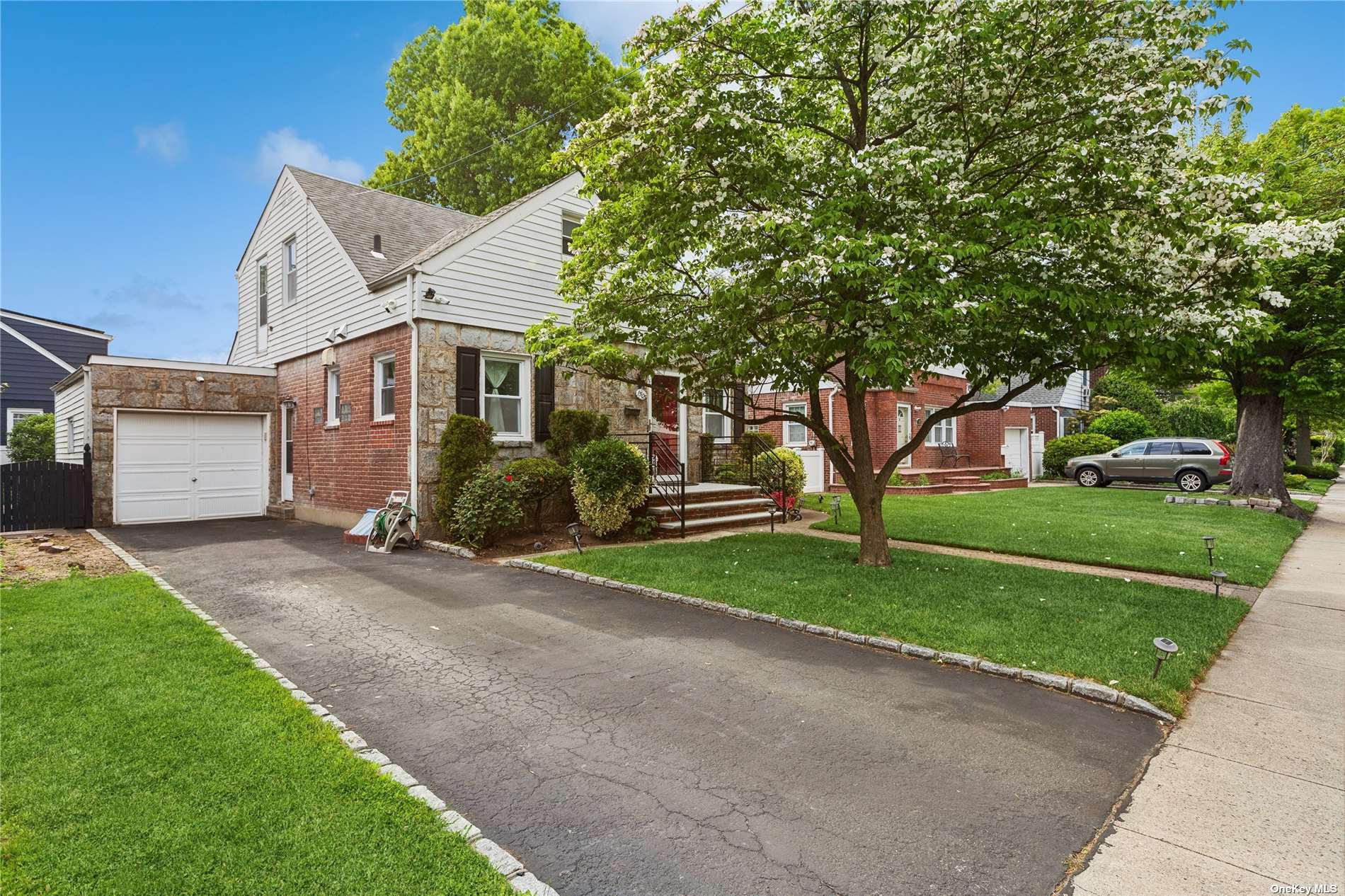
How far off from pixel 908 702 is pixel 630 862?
2414 millimetres

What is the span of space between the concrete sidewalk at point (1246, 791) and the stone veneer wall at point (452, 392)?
8.04 meters

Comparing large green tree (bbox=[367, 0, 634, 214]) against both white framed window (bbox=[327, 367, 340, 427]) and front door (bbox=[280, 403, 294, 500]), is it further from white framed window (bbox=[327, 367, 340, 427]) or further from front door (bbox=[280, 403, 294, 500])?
white framed window (bbox=[327, 367, 340, 427])

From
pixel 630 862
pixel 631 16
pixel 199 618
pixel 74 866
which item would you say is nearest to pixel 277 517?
pixel 199 618

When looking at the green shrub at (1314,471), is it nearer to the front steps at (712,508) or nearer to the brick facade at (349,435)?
the front steps at (712,508)

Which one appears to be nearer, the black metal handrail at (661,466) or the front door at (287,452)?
the black metal handrail at (661,466)

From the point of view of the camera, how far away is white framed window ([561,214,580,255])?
41.7 ft

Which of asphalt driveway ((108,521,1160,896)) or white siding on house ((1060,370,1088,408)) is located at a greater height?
white siding on house ((1060,370,1088,408))

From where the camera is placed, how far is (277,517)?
1474 centimetres

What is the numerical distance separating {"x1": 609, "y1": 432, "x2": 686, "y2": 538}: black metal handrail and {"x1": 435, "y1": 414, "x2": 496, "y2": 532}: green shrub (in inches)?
117

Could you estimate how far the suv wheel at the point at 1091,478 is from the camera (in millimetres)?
22438

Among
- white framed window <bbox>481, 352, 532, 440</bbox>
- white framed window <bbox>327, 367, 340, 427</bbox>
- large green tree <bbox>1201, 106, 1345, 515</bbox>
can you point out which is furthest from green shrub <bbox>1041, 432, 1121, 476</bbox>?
white framed window <bbox>327, 367, 340, 427</bbox>

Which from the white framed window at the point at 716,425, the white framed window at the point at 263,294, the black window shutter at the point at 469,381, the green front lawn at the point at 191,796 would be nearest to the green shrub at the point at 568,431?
the black window shutter at the point at 469,381

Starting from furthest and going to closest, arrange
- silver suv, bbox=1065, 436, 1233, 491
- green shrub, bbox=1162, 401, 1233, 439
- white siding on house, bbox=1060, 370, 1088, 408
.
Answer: white siding on house, bbox=1060, 370, 1088, 408, green shrub, bbox=1162, 401, 1233, 439, silver suv, bbox=1065, 436, 1233, 491

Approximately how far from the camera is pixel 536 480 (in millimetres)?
10805
